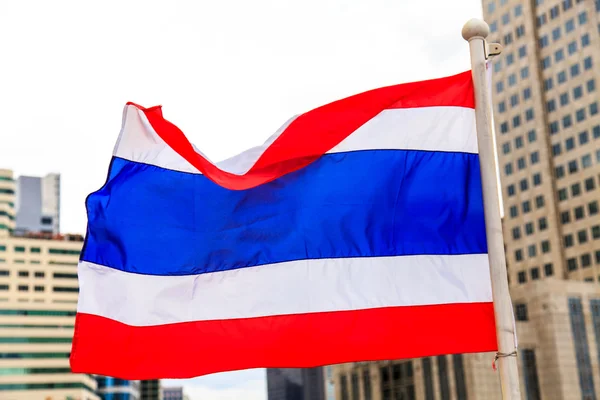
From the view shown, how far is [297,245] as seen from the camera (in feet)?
30.3

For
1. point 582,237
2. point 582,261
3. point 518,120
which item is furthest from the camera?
point 518,120

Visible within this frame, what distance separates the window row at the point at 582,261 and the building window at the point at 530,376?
17.6 meters

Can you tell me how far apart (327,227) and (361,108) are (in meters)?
1.31

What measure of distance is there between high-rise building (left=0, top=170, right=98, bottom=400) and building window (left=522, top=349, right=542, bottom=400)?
269ft

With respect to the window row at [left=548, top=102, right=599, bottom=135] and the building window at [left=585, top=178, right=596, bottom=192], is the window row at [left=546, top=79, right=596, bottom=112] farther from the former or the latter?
the building window at [left=585, top=178, right=596, bottom=192]

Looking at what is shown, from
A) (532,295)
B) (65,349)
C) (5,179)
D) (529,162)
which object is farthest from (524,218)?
(5,179)

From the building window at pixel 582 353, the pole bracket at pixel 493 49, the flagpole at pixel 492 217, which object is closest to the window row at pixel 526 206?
the building window at pixel 582 353

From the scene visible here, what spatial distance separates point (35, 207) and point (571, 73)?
117779 millimetres

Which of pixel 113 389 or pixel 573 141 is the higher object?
pixel 573 141

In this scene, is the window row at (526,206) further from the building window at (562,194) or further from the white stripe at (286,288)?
the white stripe at (286,288)

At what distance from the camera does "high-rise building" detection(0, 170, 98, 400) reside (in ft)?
479

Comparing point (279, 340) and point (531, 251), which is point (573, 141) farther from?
point (279, 340)

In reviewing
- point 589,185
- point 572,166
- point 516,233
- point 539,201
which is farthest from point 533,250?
point 572,166

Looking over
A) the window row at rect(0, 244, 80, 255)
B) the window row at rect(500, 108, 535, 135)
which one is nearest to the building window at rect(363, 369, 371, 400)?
the window row at rect(500, 108, 535, 135)
